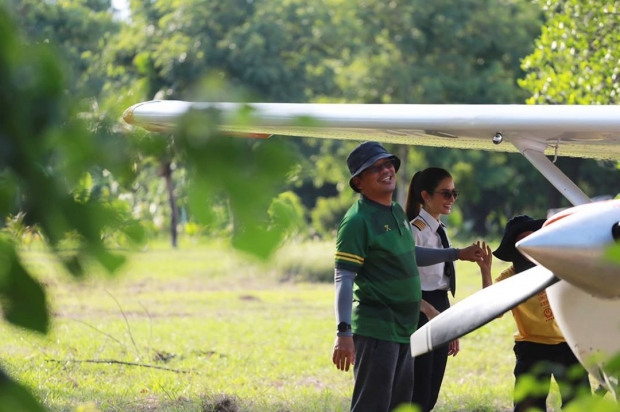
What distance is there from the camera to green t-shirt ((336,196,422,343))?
4.90m

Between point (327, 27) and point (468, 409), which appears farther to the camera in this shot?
point (327, 27)

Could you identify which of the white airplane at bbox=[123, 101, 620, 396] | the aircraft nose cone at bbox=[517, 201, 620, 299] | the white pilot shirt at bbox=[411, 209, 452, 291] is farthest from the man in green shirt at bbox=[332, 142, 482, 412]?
the aircraft nose cone at bbox=[517, 201, 620, 299]

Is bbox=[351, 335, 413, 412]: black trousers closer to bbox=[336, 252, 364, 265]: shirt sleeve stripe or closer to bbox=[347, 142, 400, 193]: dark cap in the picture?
bbox=[336, 252, 364, 265]: shirt sleeve stripe

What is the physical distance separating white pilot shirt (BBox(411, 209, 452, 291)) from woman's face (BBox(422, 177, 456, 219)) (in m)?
0.07

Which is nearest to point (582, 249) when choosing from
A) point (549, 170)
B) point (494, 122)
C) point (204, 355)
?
point (494, 122)

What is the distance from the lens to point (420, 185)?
578 centimetres

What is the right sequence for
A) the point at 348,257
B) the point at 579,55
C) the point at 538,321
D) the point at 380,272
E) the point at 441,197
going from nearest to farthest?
the point at 348,257, the point at 380,272, the point at 538,321, the point at 441,197, the point at 579,55

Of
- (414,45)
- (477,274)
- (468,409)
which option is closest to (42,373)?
(468,409)

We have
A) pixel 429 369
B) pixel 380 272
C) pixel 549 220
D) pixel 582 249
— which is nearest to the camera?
pixel 582 249

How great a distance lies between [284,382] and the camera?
28.2 ft

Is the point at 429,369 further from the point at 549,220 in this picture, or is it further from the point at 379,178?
the point at 549,220

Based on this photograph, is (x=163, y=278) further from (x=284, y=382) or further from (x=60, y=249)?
(x=60, y=249)

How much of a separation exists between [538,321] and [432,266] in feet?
2.31

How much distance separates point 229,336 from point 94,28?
392 inches
